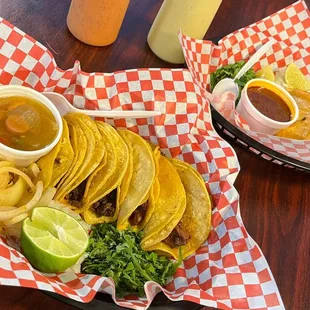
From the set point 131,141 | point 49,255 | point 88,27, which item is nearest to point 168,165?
point 131,141

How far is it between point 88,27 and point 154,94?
54cm

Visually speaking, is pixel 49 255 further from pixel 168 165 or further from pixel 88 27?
pixel 88 27

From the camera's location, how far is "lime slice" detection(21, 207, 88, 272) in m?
1.46

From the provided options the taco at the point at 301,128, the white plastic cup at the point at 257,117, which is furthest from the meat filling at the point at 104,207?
the taco at the point at 301,128

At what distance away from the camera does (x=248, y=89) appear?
246 cm

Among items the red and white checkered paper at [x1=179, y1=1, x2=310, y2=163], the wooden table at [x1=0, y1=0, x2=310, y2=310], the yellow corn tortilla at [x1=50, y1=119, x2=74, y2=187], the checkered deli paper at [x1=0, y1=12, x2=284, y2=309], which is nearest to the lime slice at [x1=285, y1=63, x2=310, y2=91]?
the red and white checkered paper at [x1=179, y1=1, x2=310, y2=163]

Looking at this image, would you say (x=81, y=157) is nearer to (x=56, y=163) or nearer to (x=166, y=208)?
(x=56, y=163)

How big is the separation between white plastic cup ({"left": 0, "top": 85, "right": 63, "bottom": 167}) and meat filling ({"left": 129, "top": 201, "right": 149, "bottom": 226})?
1.26 ft

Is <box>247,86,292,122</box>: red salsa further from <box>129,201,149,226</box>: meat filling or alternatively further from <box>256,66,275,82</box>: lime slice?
<box>129,201,149,226</box>: meat filling

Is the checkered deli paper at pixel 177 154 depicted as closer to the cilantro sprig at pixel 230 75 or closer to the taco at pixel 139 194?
the taco at pixel 139 194

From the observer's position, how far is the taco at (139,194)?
1.77 m

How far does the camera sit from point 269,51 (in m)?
2.77

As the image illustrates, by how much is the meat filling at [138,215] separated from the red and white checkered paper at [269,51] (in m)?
0.65

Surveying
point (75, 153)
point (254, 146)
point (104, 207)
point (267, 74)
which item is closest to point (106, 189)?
point (104, 207)
